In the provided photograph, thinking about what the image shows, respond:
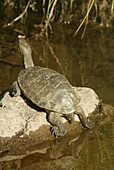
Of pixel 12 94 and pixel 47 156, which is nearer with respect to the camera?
pixel 47 156

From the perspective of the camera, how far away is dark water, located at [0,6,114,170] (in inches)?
141

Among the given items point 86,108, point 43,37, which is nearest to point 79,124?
point 86,108

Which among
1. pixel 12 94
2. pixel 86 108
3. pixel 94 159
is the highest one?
pixel 12 94

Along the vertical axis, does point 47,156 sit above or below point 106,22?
below

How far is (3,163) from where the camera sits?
11.4ft

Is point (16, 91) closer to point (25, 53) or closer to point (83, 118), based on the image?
point (25, 53)

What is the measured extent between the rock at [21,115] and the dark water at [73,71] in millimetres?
335

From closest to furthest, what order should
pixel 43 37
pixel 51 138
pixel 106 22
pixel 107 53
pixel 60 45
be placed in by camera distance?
pixel 51 138 → pixel 107 53 → pixel 60 45 → pixel 43 37 → pixel 106 22

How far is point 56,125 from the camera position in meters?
3.96

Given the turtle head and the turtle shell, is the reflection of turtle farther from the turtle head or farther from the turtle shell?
the turtle head

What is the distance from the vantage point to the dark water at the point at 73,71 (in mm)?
3590

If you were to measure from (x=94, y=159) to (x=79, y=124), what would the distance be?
730 millimetres

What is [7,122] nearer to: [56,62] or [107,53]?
[56,62]

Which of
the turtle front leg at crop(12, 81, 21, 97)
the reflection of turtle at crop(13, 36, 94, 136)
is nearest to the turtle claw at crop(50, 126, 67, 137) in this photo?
the reflection of turtle at crop(13, 36, 94, 136)
